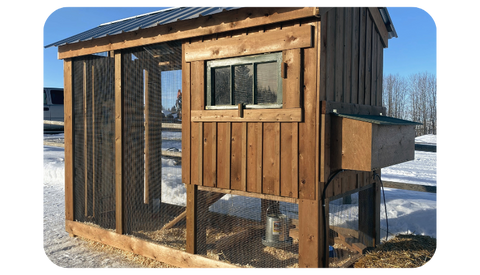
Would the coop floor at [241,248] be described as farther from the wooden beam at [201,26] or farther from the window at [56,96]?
the window at [56,96]

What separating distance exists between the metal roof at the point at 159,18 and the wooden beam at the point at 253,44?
0.38 meters

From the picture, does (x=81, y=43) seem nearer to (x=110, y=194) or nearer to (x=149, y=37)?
(x=149, y=37)

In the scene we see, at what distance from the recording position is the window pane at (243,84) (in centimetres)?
432

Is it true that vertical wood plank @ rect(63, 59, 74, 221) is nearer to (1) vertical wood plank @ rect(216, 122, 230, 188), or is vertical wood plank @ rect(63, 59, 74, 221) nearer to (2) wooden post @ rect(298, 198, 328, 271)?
(1) vertical wood plank @ rect(216, 122, 230, 188)

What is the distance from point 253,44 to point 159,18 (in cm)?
179

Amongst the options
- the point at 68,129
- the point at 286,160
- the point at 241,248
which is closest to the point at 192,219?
the point at 241,248

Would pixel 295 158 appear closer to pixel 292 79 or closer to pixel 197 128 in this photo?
pixel 292 79

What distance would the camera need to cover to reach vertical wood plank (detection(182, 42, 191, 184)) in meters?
4.89

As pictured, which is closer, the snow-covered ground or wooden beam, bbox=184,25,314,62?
wooden beam, bbox=184,25,314,62

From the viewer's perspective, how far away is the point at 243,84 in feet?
14.3

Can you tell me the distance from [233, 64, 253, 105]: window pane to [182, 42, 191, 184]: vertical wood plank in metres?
0.79

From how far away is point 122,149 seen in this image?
5.74m

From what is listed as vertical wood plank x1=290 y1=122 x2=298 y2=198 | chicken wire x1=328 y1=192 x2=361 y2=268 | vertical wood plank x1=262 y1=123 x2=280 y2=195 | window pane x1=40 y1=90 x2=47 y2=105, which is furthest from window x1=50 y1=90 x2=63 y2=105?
vertical wood plank x1=290 y1=122 x2=298 y2=198
